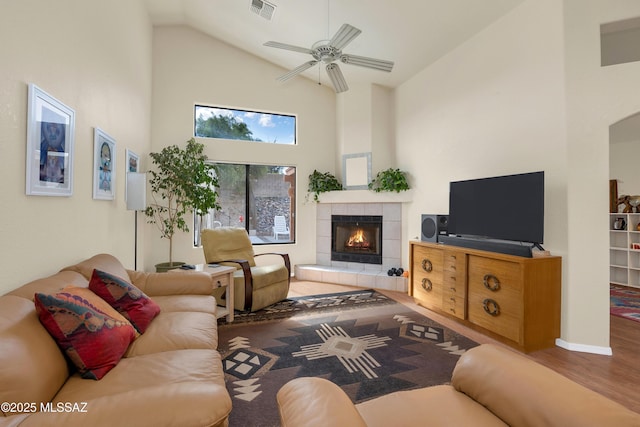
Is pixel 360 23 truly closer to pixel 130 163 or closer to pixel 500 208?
pixel 500 208

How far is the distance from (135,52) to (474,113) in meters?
4.06

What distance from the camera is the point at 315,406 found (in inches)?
31.9

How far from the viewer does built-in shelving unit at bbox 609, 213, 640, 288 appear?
16.3 feet

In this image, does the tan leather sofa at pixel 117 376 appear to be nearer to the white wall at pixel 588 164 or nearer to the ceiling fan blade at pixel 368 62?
the ceiling fan blade at pixel 368 62

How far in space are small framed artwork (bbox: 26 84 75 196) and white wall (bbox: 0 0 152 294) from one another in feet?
0.13

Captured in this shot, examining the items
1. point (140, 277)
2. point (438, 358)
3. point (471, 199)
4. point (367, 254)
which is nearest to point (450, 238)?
point (471, 199)

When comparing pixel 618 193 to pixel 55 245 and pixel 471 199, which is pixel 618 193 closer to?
pixel 471 199

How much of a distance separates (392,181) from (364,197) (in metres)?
0.54

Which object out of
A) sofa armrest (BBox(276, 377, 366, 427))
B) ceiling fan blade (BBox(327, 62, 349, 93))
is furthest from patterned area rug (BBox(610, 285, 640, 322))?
A: sofa armrest (BBox(276, 377, 366, 427))

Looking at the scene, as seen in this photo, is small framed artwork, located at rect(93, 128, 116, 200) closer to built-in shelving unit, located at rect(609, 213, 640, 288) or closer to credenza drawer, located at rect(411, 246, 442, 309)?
credenza drawer, located at rect(411, 246, 442, 309)

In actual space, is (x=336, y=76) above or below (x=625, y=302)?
above

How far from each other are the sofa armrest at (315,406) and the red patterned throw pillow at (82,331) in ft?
3.10

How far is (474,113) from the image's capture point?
366cm

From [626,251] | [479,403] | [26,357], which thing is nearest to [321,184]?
[479,403]
